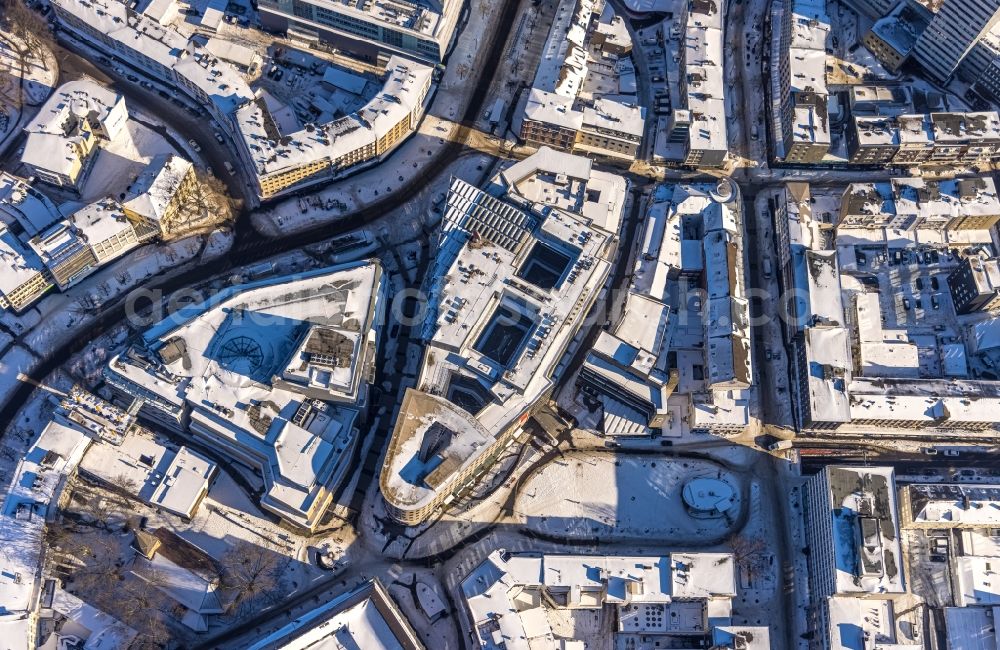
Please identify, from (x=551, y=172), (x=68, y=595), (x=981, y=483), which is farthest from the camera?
(x=551, y=172)

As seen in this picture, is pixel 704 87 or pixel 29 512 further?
pixel 704 87

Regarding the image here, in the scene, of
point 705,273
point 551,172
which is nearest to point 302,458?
point 551,172

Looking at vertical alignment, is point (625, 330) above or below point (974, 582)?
above

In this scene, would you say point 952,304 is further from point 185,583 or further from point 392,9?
point 185,583

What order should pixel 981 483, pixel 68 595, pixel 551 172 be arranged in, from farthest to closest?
pixel 551 172
pixel 981 483
pixel 68 595

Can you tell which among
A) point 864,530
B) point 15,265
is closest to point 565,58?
point 864,530

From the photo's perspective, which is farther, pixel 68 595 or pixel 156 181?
pixel 156 181

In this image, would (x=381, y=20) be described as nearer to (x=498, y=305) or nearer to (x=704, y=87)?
(x=498, y=305)

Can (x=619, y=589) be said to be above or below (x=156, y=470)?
below
